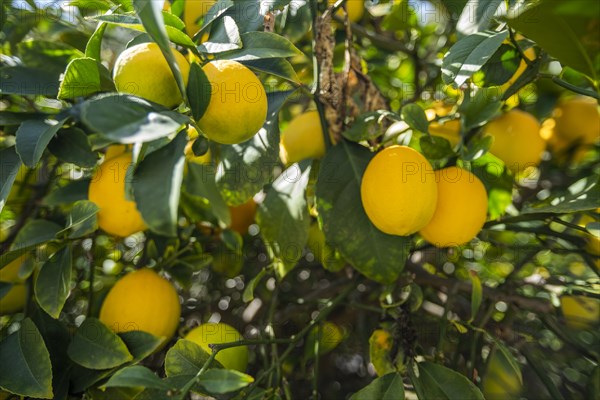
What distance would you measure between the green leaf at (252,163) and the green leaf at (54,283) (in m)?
0.29

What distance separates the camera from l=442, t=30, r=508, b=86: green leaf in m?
0.75

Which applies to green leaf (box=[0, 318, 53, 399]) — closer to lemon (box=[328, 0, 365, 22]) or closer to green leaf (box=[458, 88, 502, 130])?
green leaf (box=[458, 88, 502, 130])

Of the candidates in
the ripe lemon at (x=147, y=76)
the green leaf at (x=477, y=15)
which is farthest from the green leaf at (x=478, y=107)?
the ripe lemon at (x=147, y=76)

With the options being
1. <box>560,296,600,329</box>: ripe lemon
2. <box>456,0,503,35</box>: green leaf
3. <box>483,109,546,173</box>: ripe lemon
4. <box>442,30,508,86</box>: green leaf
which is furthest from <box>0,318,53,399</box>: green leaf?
<box>560,296,600,329</box>: ripe lemon

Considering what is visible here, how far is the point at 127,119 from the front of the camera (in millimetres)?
537

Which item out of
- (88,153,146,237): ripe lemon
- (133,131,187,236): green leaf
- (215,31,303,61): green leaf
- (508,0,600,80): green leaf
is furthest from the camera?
(88,153,146,237): ripe lemon

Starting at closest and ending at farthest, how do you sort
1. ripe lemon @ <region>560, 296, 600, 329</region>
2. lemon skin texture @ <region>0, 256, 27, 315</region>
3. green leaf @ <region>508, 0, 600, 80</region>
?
green leaf @ <region>508, 0, 600, 80</region>
lemon skin texture @ <region>0, 256, 27, 315</region>
ripe lemon @ <region>560, 296, 600, 329</region>

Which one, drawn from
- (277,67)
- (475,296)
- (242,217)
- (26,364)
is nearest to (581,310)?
(475,296)

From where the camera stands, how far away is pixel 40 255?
1044 mm

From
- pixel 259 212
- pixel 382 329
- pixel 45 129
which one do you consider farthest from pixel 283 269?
pixel 45 129

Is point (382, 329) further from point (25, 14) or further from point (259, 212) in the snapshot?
point (25, 14)

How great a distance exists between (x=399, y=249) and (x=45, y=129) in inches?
24.2

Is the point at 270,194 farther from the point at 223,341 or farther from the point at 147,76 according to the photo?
the point at 147,76

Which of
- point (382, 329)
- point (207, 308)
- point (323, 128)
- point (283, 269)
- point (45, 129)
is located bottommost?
point (207, 308)
